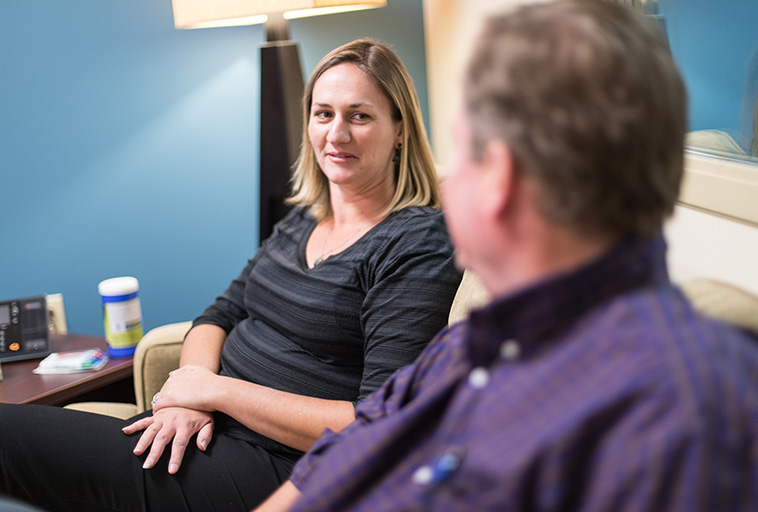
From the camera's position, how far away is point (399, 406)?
33.6 inches

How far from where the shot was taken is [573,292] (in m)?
0.56

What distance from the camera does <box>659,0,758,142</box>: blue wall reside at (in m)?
1.00

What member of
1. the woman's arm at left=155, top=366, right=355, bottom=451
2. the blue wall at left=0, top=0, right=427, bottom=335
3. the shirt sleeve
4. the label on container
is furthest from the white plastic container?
the shirt sleeve

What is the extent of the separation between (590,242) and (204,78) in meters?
2.29

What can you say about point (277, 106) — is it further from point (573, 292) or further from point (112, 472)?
point (573, 292)

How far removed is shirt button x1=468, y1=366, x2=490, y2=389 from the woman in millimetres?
590

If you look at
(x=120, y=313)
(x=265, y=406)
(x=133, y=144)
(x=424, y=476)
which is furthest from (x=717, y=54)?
(x=133, y=144)

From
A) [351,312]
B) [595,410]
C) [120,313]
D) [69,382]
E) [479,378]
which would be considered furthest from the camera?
[120,313]

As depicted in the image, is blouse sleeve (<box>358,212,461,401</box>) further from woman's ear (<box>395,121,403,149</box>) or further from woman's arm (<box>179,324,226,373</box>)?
woman's arm (<box>179,324,226,373</box>)

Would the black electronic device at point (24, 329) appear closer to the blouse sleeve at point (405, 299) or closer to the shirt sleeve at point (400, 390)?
the blouse sleeve at point (405, 299)

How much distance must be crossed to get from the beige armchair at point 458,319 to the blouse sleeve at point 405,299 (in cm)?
4

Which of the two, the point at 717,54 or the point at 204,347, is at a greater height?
the point at 717,54

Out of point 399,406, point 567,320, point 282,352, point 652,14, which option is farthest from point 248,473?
point 652,14

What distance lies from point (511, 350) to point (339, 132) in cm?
93
